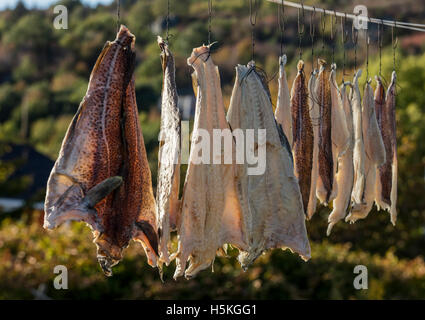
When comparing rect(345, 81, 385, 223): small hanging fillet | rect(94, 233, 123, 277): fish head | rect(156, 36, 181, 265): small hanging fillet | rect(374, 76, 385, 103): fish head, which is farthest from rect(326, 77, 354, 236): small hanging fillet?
rect(94, 233, 123, 277): fish head

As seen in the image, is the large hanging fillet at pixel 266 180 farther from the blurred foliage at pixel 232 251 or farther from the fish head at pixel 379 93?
the fish head at pixel 379 93

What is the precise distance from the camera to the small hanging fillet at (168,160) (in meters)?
3.37

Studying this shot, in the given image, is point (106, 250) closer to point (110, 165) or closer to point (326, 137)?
point (110, 165)

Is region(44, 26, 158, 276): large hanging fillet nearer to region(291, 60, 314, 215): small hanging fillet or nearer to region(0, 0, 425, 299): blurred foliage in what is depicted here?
region(0, 0, 425, 299): blurred foliage

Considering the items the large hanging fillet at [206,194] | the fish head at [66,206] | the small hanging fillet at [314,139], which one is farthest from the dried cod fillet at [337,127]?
the fish head at [66,206]

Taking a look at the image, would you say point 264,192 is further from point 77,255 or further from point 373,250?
point 373,250

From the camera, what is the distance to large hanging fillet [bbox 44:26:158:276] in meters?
Result: 3.29

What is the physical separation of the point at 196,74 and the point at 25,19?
180 ft

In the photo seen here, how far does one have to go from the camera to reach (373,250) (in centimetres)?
1590

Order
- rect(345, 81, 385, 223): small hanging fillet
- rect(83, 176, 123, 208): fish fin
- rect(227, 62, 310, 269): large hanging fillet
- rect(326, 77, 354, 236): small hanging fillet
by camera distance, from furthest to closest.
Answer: rect(345, 81, 385, 223): small hanging fillet → rect(326, 77, 354, 236): small hanging fillet → rect(227, 62, 310, 269): large hanging fillet → rect(83, 176, 123, 208): fish fin

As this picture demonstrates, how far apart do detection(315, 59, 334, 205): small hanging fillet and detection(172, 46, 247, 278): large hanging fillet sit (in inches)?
35.3

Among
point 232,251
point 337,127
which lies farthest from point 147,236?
point 232,251

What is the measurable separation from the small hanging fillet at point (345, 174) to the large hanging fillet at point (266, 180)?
705 mm

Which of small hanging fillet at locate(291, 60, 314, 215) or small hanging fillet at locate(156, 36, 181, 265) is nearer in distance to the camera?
small hanging fillet at locate(156, 36, 181, 265)
